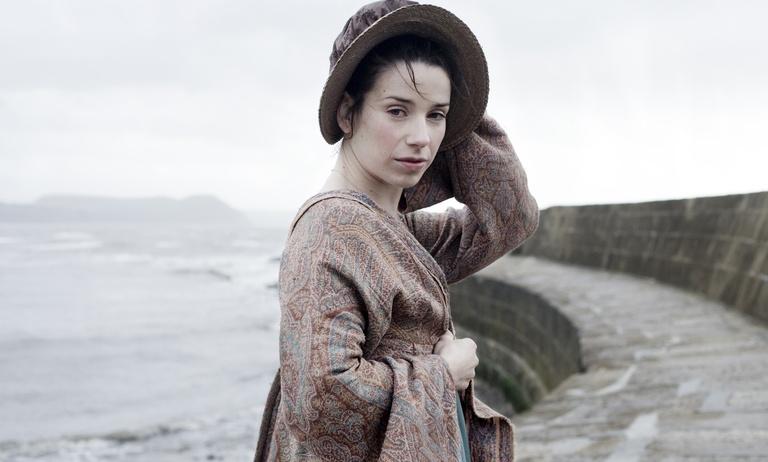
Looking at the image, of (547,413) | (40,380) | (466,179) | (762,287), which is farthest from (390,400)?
(40,380)

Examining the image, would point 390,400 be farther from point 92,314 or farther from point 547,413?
point 92,314

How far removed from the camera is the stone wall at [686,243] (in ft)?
20.9

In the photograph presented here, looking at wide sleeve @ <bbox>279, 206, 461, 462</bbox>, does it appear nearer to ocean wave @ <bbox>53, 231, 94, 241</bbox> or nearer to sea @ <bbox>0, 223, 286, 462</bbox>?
sea @ <bbox>0, 223, 286, 462</bbox>

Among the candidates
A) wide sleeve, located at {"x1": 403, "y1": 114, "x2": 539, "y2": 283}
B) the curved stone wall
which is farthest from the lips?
the curved stone wall

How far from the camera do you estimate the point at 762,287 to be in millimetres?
6023

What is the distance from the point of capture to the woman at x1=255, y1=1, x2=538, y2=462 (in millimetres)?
1344

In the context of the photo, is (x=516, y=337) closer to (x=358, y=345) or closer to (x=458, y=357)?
(x=458, y=357)

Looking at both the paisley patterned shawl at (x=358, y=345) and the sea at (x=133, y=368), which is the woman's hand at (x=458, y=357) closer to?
the paisley patterned shawl at (x=358, y=345)

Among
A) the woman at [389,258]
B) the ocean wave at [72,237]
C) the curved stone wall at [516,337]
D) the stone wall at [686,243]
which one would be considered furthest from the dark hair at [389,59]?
the ocean wave at [72,237]

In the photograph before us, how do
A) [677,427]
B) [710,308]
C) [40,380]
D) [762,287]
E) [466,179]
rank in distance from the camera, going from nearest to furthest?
[466,179]
[677,427]
[762,287]
[710,308]
[40,380]

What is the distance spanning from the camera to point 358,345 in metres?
1.36

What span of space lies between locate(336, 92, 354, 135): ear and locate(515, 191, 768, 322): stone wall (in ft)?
17.1

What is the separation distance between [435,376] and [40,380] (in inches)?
535

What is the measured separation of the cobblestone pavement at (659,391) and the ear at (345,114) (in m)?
2.50
